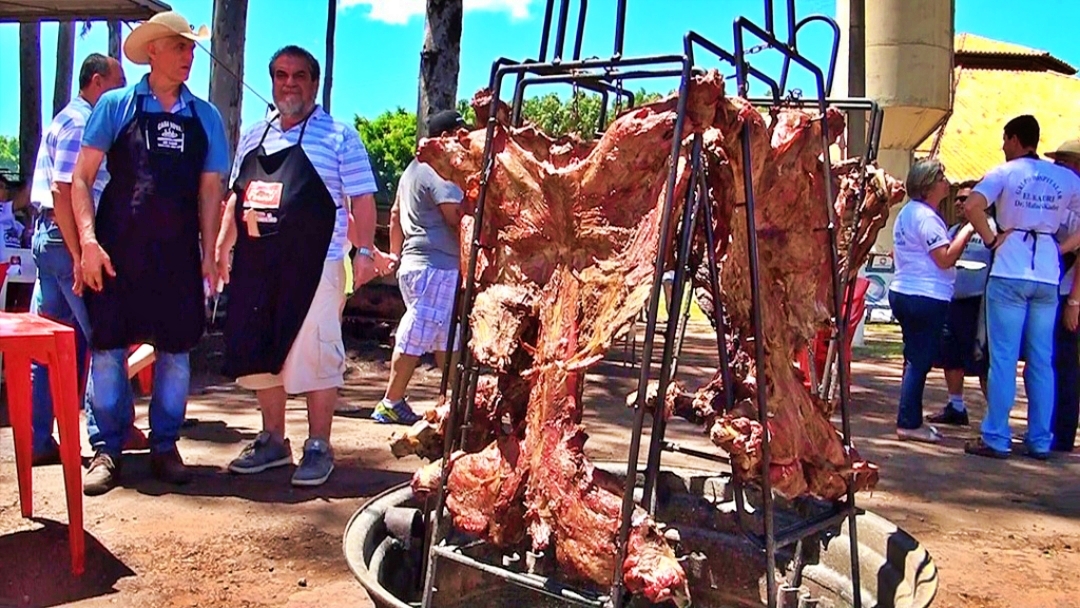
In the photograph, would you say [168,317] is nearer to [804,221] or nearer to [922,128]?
[804,221]

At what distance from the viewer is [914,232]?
261 inches

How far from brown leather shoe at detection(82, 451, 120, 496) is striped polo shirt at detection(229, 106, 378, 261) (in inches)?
55.0

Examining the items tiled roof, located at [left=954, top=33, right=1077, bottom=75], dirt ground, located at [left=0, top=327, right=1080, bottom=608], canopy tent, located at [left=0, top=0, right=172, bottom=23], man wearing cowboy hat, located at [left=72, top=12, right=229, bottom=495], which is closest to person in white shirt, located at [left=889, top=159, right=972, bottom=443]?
dirt ground, located at [left=0, top=327, right=1080, bottom=608]

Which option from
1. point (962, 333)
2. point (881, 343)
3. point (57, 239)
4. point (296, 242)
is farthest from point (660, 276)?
point (881, 343)

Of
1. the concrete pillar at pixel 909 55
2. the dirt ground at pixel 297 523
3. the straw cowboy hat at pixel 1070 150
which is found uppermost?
the concrete pillar at pixel 909 55

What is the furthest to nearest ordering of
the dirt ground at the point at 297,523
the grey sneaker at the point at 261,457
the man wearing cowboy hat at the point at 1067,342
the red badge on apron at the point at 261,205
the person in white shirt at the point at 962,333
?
the person in white shirt at the point at 962,333 < the man wearing cowboy hat at the point at 1067,342 < the grey sneaker at the point at 261,457 < the red badge on apron at the point at 261,205 < the dirt ground at the point at 297,523

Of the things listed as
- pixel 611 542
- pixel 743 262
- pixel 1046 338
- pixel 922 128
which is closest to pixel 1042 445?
pixel 1046 338

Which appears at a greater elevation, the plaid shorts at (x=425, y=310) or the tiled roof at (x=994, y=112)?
the tiled roof at (x=994, y=112)

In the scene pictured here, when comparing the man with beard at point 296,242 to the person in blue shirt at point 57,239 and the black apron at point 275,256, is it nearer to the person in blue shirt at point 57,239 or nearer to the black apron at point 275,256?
the black apron at point 275,256

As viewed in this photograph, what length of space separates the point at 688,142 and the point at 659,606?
1.59 m

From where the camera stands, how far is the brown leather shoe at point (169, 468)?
15.5ft

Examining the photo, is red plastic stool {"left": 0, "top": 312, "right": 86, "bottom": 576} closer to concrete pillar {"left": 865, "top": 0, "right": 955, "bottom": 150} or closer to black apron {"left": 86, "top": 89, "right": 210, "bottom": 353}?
black apron {"left": 86, "top": 89, "right": 210, "bottom": 353}

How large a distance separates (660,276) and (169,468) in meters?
3.35

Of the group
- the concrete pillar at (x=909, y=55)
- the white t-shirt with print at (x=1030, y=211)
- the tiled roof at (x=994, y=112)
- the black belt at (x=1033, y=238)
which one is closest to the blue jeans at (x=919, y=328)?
the white t-shirt with print at (x=1030, y=211)
